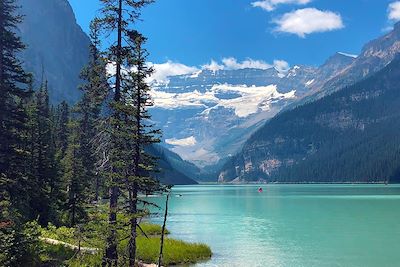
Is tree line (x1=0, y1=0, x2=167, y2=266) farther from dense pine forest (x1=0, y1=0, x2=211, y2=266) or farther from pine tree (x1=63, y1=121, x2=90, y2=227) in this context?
pine tree (x1=63, y1=121, x2=90, y2=227)

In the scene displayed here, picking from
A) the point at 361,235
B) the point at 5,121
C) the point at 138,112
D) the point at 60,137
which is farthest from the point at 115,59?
the point at 60,137

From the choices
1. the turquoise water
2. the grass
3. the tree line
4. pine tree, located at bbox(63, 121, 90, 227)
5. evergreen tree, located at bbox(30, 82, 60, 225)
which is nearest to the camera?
the tree line

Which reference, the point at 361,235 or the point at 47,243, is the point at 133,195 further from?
the point at 361,235

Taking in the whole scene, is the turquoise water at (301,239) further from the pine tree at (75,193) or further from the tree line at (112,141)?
the tree line at (112,141)

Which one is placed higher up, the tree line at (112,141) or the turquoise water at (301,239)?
the tree line at (112,141)

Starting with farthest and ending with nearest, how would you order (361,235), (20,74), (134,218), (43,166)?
(361,235) < (43,166) < (20,74) < (134,218)

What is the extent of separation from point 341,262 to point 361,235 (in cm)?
2057

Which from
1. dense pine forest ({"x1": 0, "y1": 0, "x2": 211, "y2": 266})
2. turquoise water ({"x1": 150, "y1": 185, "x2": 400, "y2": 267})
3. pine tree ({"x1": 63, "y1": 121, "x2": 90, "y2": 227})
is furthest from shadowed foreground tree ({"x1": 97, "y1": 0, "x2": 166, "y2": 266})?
pine tree ({"x1": 63, "y1": 121, "x2": 90, "y2": 227})

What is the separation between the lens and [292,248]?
51.7 metres

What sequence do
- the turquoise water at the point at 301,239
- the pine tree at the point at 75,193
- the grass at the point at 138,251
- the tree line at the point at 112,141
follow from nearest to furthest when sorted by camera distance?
1. the tree line at the point at 112,141
2. the grass at the point at 138,251
3. the turquoise water at the point at 301,239
4. the pine tree at the point at 75,193

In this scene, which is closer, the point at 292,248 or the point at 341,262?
the point at 341,262

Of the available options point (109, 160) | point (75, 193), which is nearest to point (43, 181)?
point (75, 193)

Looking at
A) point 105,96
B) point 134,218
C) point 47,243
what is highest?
point 105,96

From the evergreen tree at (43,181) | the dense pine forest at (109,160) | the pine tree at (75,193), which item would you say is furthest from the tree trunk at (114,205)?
the pine tree at (75,193)
